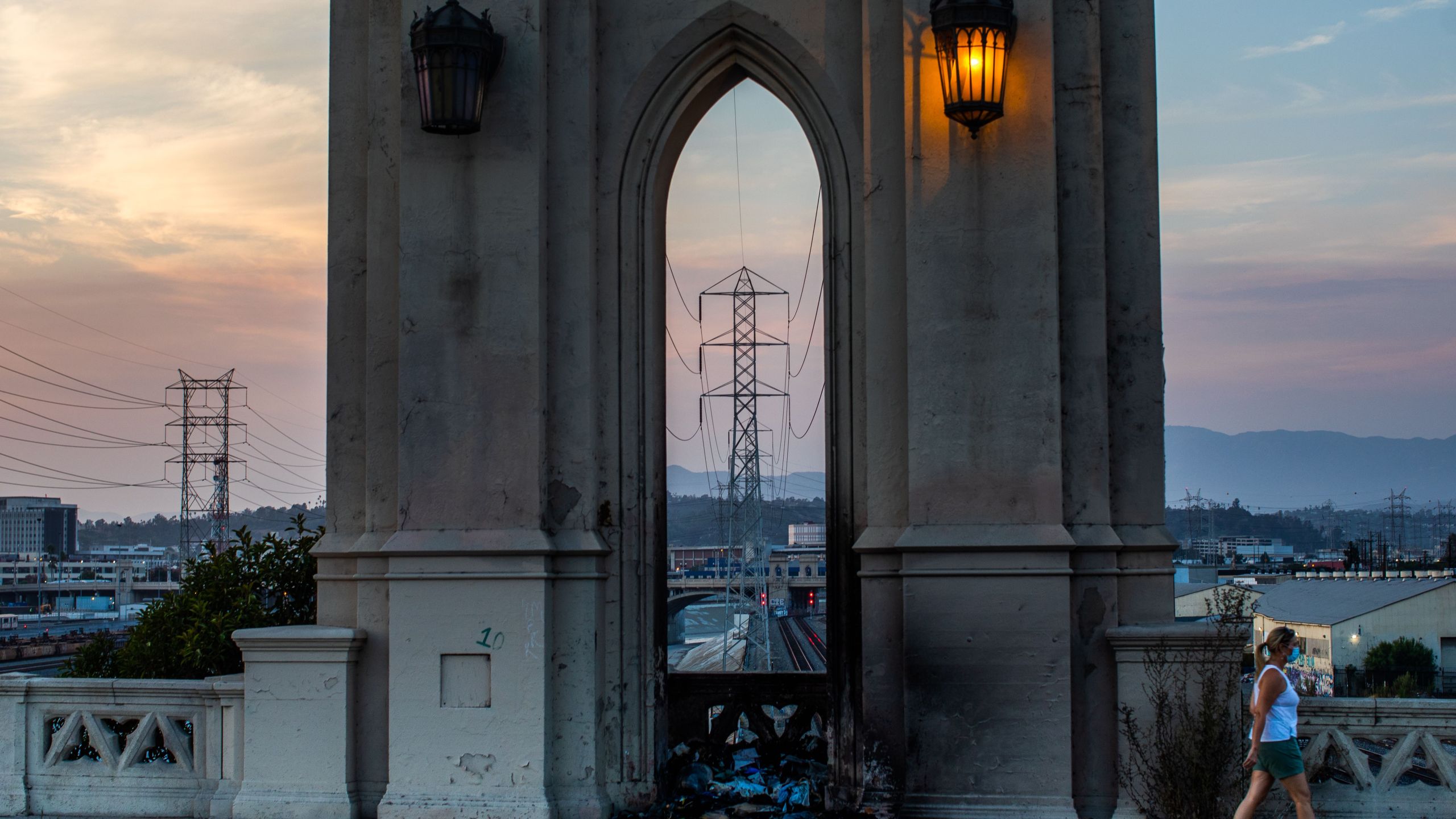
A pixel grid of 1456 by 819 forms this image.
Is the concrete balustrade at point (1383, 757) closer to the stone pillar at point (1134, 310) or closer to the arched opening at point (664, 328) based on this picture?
the stone pillar at point (1134, 310)

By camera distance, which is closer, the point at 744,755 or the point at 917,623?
the point at 917,623

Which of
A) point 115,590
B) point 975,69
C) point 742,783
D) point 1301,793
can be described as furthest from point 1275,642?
point 115,590

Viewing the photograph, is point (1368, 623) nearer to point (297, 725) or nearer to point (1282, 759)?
point (1282, 759)

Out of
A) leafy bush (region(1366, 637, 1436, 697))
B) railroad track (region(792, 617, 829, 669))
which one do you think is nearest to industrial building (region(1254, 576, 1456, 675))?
leafy bush (region(1366, 637, 1436, 697))

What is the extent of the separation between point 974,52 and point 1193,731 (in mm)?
3948

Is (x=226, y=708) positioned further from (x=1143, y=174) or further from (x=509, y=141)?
(x=1143, y=174)

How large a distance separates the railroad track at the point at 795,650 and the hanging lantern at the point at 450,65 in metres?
67.8

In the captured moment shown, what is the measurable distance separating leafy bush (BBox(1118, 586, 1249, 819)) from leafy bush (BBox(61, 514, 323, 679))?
19.8ft

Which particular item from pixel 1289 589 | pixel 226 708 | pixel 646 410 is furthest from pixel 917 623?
pixel 1289 589

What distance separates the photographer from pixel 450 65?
7.67 metres

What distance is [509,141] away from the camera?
794 centimetres

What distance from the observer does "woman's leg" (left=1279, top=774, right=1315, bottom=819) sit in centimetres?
669

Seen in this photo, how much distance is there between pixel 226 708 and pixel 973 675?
4.54 meters

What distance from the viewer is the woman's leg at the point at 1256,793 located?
21.9 feet
